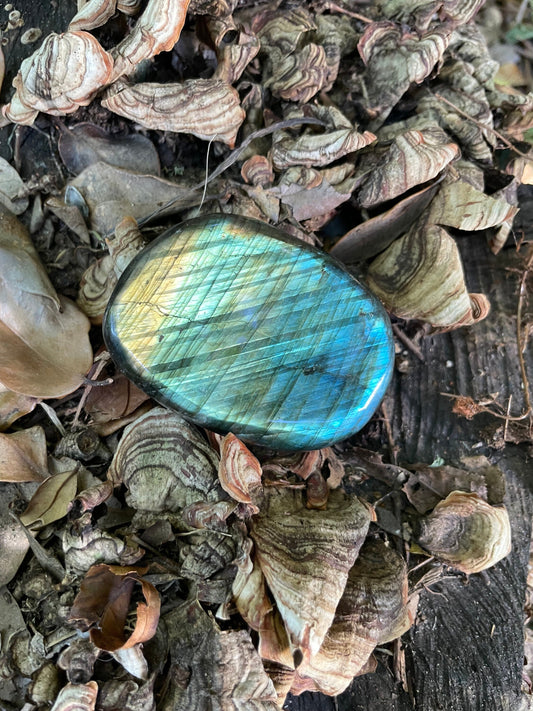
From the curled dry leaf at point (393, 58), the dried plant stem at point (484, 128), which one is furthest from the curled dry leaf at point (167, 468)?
the dried plant stem at point (484, 128)

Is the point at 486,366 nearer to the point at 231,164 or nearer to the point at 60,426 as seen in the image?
the point at 231,164

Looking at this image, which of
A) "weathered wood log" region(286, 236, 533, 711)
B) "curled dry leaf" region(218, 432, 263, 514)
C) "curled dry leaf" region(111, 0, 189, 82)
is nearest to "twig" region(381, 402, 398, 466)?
"weathered wood log" region(286, 236, 533, 711)

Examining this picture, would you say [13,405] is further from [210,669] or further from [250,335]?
[210,669]

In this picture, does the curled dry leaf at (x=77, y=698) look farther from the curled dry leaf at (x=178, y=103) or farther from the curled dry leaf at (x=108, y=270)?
the curled dry leaf at (x=178, y=103)

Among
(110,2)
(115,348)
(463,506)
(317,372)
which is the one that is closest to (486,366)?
(463,506)

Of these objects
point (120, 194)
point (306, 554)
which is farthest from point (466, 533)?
point (120, 194)

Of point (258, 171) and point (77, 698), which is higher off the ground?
point (258, 171)
